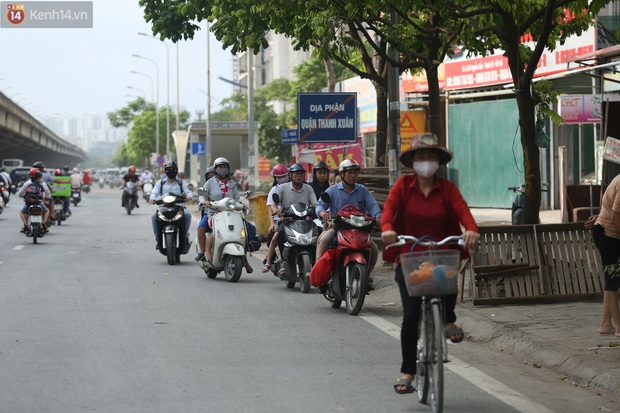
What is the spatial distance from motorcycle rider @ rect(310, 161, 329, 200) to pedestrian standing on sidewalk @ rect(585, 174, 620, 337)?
5.01 meters

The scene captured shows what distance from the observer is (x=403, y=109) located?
3741 cm

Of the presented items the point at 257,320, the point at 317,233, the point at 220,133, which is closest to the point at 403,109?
the point at 220,133

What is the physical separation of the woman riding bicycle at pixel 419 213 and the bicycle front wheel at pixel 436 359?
270mm

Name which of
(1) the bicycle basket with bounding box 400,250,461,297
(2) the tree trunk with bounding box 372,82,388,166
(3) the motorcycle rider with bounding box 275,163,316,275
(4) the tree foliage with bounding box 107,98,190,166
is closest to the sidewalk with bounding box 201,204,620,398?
(3) the motorcycle rider with bounding box 275,163,316,275

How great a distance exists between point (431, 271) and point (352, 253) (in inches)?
196

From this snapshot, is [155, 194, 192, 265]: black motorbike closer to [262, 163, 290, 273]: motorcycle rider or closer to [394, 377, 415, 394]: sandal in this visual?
[262, 163, 290, 273]: motorcycle rider

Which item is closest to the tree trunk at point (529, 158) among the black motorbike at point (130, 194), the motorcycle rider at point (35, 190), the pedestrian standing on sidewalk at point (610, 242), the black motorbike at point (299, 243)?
the black motorbike at point (299, 243)

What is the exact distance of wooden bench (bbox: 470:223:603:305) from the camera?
11.5m

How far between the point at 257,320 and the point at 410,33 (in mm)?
8263

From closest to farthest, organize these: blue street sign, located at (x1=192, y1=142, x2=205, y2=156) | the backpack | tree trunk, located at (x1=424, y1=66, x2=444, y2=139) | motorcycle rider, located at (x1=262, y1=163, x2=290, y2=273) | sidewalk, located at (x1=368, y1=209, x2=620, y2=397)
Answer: sidewalk, located at (x1=368, y1=209, x2=620, y2=397) → motorcycle rider, located at (x1=262, y1=163, x2=290, y2=273) → the backpack → tree trunk, located at (x1=424, y1=66, x2=444, y2=139) → blue street sign, located at (x1=192, y1=142, x2=205, y2=156)

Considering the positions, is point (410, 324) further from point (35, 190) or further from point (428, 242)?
point (35, 190)

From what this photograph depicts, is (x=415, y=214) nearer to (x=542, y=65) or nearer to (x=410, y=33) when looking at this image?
(x=410, y=33)

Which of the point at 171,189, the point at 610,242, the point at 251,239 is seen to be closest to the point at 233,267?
the point at 251,239

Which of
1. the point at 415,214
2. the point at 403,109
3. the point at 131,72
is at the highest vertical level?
the point at 131,72
